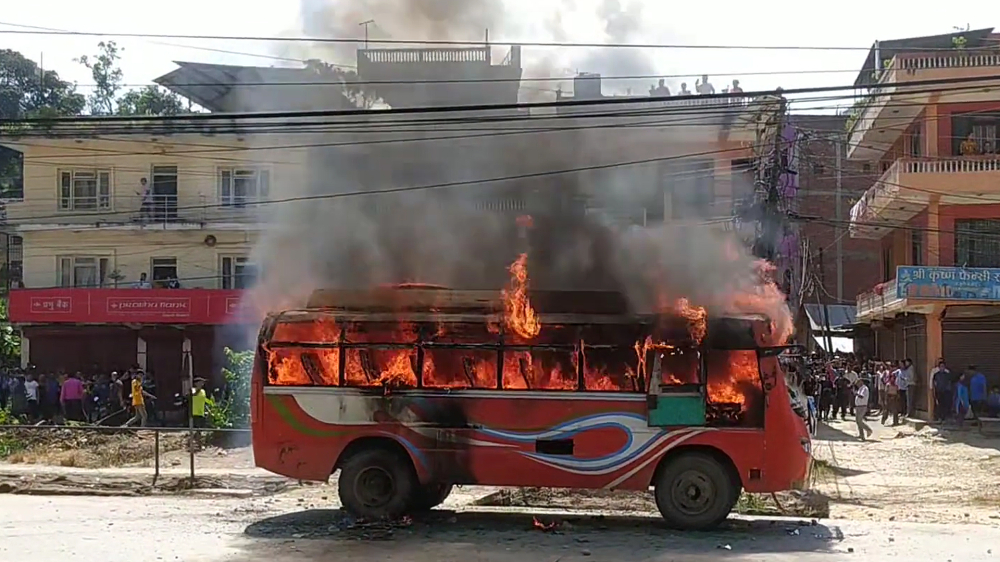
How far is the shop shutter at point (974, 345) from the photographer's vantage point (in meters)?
26.3

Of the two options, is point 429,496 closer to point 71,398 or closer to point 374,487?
point 374,487

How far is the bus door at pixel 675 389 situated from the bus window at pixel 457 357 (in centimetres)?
175

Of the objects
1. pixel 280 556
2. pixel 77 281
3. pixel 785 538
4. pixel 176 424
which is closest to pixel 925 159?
pixel 785 538

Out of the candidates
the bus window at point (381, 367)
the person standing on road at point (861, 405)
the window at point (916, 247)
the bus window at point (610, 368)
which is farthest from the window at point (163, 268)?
the bus window at point (610, 368)

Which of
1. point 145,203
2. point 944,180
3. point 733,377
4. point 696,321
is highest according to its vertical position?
point 944,180

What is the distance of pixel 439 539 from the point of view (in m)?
11.1

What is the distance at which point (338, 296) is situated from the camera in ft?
41.8

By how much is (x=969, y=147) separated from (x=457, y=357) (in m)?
19.9

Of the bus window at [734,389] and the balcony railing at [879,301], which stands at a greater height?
the balcony railing at [879,301]

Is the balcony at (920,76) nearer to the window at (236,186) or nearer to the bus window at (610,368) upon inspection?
the bus window at (610,368)

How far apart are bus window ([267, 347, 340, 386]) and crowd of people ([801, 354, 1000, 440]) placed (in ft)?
39.0

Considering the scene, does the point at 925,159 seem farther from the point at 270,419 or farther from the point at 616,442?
the point at 270,419

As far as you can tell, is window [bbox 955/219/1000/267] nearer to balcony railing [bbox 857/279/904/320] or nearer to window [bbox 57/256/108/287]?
balcony railing [bbox 857/279/904/320]

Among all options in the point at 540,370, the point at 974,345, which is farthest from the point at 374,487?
the point at 974,345
